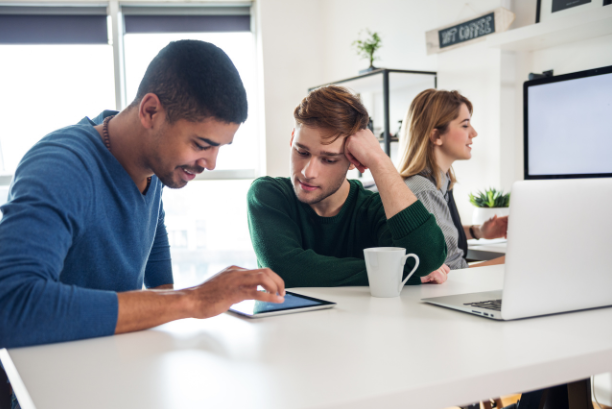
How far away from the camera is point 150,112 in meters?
1.01

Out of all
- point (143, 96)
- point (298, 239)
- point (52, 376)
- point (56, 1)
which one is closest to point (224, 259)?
point (56, 1)

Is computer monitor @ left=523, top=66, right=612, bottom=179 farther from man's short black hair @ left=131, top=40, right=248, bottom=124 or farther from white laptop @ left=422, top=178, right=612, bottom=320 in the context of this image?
man's short black hair @ left=131, top=40, right=248, bottom=124

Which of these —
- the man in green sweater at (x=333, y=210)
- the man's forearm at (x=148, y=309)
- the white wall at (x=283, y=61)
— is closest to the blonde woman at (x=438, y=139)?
the man in green sweater at (x=333, y=210)

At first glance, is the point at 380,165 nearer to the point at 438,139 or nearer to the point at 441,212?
the point at 441,212

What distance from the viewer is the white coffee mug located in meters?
1.01

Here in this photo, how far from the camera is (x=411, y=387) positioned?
55 cm

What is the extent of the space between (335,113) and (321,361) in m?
0.82

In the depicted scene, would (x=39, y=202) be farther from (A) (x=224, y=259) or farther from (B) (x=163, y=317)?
(A) (x=224, y=259)

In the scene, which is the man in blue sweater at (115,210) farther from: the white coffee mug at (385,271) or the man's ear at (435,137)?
the man's ear at (435,137)

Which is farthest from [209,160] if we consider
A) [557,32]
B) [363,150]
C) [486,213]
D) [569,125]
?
[557,32]

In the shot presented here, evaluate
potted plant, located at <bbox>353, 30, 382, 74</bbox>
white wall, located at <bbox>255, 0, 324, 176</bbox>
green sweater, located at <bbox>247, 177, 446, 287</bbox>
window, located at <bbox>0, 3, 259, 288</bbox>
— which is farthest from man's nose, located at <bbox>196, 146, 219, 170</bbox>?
window, located at <bbox>0, 3, 259, 288</bbox>

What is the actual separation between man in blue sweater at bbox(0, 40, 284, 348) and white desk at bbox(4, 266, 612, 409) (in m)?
0.04

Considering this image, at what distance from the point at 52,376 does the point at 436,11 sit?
3.13 metres

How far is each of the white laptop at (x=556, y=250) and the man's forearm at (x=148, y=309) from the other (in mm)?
465
